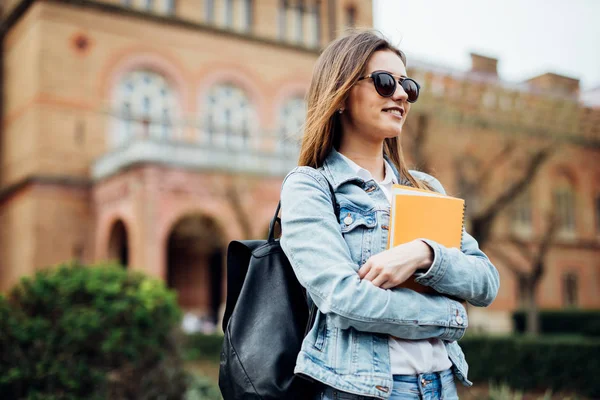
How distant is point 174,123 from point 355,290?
20402 mm

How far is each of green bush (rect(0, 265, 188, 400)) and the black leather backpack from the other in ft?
11.3

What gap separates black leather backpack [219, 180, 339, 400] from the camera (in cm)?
188

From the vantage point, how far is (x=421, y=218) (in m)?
1.92

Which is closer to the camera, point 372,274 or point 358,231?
point 372,274

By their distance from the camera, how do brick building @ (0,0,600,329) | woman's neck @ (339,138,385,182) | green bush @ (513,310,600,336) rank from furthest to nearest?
green bush @ (513,310,600,336) → brick building @ (0,0,600,329) → woman's neck @ (339,138,385,182)

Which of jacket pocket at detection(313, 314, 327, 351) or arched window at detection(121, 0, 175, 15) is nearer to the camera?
jacket pocket at detection(313, 314, 327, 351)

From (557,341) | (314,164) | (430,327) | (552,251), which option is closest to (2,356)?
(314,164)

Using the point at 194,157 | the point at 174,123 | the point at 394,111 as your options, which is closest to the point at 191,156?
the point at 194,157

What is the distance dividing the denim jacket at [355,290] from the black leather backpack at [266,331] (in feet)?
0.26

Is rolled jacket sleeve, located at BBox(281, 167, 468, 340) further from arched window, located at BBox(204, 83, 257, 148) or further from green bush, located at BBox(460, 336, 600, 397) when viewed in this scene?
arched window, located at BBox(204, 83, 257, 148)

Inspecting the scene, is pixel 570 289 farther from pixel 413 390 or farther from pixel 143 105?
pixel 413 390

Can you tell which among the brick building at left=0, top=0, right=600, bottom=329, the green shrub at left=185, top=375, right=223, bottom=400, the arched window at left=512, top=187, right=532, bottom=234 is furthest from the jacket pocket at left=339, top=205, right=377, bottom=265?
the arched window at left=512, top=187, right=532, bottom=234

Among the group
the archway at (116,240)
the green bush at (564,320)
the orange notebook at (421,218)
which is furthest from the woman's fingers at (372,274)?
the green bush at (564,320)

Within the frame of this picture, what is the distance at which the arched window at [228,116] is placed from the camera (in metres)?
22.3
